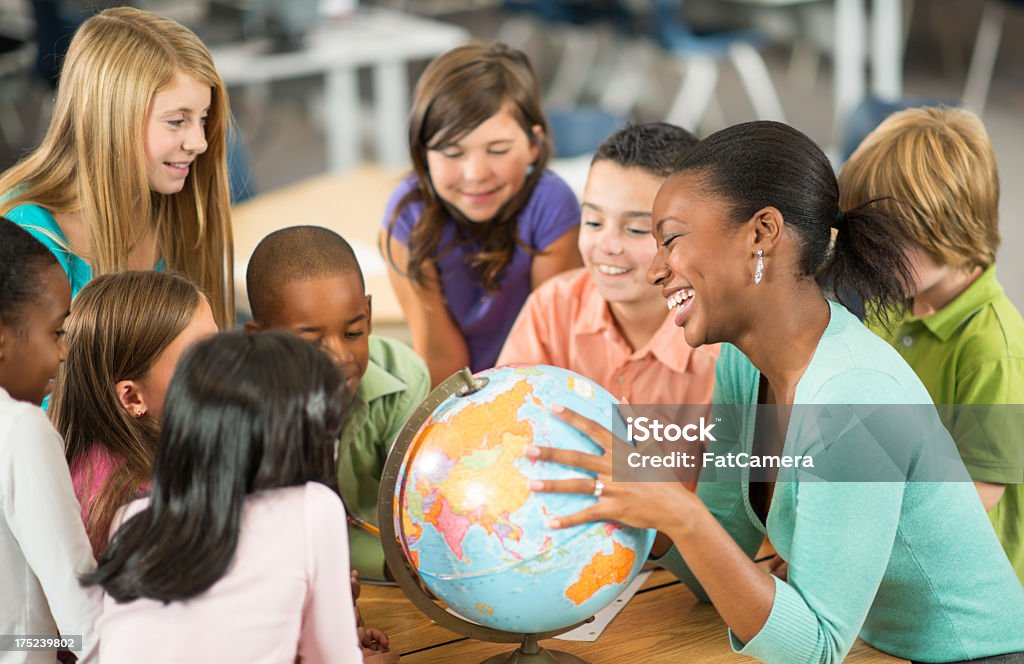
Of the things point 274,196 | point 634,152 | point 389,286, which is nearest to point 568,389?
point 634,152

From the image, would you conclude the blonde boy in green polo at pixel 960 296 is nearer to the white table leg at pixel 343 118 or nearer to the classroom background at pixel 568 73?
the classroom background at pixel 568 73

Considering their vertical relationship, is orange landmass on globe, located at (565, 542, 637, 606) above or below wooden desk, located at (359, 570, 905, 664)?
above

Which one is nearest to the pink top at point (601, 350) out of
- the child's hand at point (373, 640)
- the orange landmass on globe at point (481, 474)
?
the child's hand at point (373, 640)

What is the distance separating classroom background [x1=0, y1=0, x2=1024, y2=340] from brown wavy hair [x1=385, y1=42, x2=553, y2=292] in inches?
22.6

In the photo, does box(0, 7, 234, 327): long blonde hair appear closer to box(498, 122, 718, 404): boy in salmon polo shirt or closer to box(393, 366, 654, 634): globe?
box(498, 122, 718, 404): boy in salmon polo shirt

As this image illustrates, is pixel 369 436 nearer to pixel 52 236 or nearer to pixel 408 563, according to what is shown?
pixel 408 563

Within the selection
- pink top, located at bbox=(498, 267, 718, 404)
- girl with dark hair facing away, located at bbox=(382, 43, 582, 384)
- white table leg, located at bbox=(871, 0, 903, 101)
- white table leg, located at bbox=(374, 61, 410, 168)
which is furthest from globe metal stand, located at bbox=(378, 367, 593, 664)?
white table leg, located at bbox=(871, 0, 903, 101)

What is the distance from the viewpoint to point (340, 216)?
4.69 metres

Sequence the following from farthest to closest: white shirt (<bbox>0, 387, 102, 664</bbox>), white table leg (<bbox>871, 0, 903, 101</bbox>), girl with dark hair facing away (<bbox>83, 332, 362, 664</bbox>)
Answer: white table leg (<bbox>871, 0, 903, 101</bbox>) → white shirt (<bbox>0, 387, 102, 664</bbox>) → girl with dark hair facing away (<bbox>83, 332, 362, 664</bbox>)

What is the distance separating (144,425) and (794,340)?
1154mm

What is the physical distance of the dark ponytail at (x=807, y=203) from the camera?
6.75 ft

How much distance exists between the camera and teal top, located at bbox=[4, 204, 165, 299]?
8.93 feet

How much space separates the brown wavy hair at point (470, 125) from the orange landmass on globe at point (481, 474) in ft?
5.03

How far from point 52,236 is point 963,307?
79.2 inches
